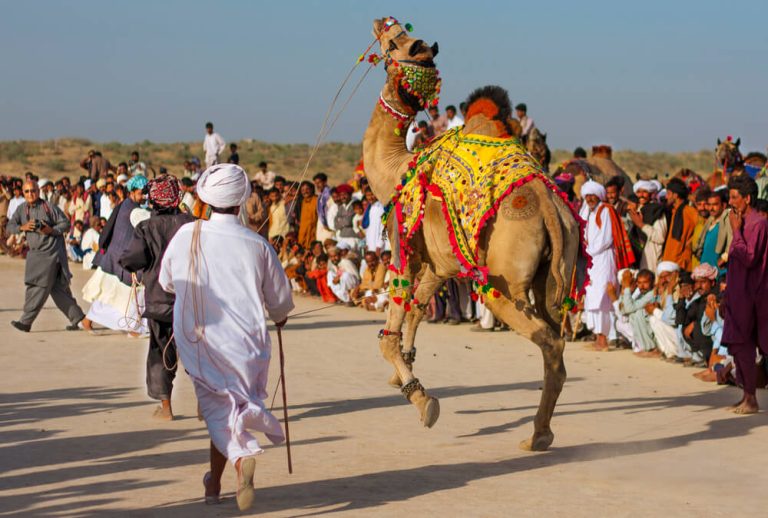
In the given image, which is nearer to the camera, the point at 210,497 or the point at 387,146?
the point at 210,497

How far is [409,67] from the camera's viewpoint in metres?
9.57

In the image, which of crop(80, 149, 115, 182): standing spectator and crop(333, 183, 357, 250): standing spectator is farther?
crop(80, 149, 115, 182): standing spectator

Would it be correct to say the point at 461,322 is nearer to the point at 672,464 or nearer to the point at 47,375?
the point at 47,375

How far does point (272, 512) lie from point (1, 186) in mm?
25486

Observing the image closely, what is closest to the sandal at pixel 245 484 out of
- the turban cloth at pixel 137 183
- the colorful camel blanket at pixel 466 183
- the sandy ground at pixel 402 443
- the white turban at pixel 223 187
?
the sandy ground at pixel 402 443

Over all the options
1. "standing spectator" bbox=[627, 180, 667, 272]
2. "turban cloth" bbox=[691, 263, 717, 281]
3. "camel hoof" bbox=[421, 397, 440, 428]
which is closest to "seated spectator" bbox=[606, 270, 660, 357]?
"standing spectator" bbox=[627, 180, 667, 272]

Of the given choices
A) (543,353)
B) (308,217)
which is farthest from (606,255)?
(308,217)

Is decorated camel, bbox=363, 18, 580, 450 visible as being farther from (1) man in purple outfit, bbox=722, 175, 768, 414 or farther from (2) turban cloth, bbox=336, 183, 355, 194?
(2) turban cloth, bbox=336, 183, 355, 194

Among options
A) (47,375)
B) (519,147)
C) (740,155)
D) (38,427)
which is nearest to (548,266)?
(519,147)

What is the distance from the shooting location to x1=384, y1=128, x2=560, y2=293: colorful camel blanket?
868 cm

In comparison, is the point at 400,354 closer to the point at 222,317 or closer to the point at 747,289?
the point at 222,317

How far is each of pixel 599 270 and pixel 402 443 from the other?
6.83m

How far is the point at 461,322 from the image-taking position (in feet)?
57.4

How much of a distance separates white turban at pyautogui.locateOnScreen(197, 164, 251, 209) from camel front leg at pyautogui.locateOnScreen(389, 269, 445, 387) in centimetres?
287
